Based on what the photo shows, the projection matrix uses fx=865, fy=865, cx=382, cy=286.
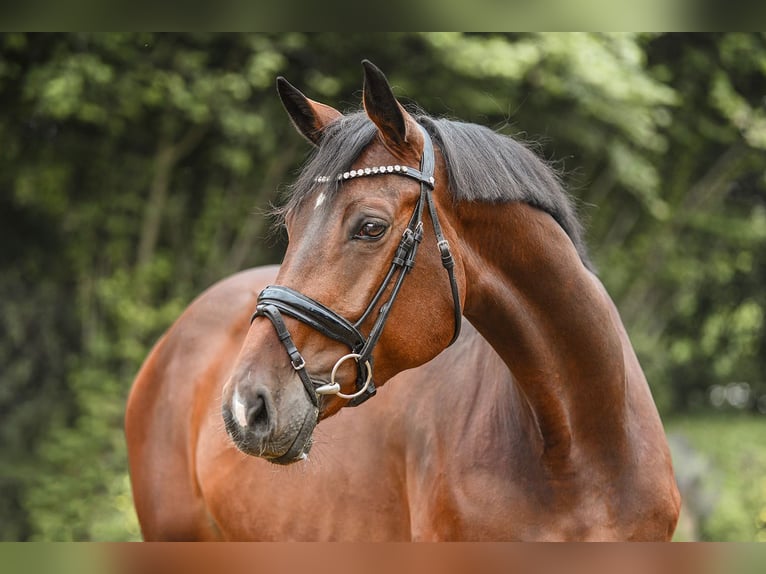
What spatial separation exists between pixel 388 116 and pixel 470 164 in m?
0.31

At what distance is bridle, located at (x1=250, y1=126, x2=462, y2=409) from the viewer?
2.29 metres

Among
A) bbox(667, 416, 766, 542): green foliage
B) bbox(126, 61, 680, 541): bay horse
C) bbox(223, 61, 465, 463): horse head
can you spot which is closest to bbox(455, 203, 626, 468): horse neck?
bbox(126, 61, 680, 541): bay horse

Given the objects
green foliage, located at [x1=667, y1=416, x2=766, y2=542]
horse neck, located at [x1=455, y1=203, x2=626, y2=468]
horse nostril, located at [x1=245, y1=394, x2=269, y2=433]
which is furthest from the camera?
green foliage, located at [x1=667, y1=416, x2=766, y2=542]

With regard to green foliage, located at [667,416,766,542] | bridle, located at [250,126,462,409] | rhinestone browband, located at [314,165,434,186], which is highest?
rhinestone browband, located at [314,165,434,186]

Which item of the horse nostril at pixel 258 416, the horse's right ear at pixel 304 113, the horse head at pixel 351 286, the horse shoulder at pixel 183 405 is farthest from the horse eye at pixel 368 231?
the horse shoulder at pixel 183 405

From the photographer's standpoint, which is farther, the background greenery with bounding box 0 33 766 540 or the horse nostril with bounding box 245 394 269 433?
the background greenery with bounding box 0 33 766 540

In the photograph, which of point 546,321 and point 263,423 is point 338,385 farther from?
point 546,321

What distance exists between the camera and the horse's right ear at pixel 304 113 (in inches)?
105

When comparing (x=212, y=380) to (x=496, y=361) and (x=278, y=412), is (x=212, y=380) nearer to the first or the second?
(x=496, y=361)

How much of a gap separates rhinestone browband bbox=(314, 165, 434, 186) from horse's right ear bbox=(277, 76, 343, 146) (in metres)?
0.26

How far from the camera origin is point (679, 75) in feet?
34.7

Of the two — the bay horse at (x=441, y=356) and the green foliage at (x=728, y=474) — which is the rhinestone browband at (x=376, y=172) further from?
the green foliage at (x=728, y=474)

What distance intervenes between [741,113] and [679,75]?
0.94 m

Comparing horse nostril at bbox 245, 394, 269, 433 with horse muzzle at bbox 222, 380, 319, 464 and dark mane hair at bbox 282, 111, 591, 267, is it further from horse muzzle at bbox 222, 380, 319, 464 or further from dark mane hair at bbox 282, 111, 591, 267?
dark mane hair at bbox 282, 111, 591, 267
